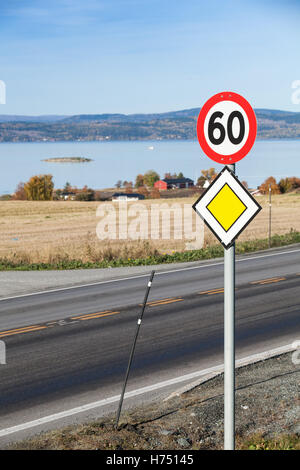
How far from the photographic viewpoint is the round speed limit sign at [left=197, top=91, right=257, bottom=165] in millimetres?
4738

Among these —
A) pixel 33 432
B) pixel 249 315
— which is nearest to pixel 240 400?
pixel 33 432

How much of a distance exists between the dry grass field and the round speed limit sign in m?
19.5

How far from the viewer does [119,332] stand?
42.0ft

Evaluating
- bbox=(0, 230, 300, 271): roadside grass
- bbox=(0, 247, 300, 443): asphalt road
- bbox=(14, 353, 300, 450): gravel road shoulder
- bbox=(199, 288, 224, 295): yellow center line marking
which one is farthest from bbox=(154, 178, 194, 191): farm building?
bbox=(14, 353, 300, 450): gravel road shoulder

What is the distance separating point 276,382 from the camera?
884 cm

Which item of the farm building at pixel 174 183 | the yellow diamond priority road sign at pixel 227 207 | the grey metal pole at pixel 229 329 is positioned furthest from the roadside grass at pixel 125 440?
the farm building at pixel 174 183

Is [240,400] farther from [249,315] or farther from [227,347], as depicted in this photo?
[249,315]

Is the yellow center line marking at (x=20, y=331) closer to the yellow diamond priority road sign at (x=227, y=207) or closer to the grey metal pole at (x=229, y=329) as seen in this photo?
the grey metal pole at (x=229, y=329)

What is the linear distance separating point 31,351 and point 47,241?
28822mm

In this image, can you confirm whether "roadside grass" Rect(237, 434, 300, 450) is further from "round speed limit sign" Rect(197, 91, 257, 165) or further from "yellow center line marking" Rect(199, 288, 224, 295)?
"yellow center line marking" Rect(199, 288, 224, 295)

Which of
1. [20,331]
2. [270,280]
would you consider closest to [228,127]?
[20,331]

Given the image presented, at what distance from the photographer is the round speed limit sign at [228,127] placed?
4.74 m

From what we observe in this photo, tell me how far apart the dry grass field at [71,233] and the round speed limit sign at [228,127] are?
19.5 meters
